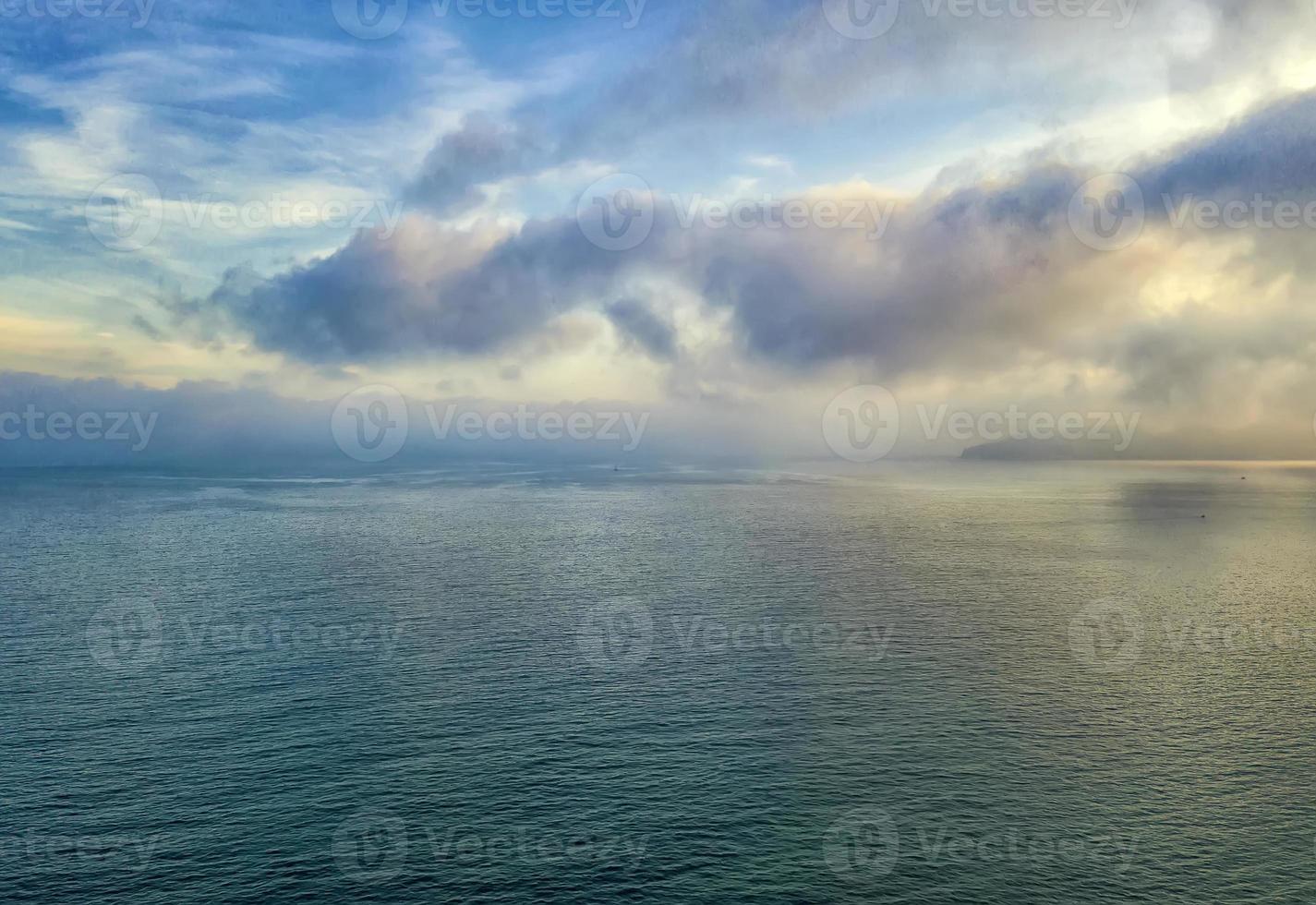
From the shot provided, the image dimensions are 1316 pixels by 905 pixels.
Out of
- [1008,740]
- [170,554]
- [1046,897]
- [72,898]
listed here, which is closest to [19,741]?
[72,898]

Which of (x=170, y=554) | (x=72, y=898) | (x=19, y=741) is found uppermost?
(x=170, y=554)

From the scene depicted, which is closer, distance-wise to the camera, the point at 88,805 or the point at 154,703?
the point at 88,805

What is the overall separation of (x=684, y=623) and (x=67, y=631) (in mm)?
97644

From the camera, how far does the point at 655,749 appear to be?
269ft

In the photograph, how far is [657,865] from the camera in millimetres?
63219

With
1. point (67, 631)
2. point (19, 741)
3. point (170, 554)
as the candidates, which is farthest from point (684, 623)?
point (170, 554)

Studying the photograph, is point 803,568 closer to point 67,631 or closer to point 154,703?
point 154,703

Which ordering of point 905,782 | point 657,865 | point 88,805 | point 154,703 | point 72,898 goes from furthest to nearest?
point 154,703 < point 905,782 < point 88,805 < point 657,865 < point 72,898

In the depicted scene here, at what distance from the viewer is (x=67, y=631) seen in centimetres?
12219

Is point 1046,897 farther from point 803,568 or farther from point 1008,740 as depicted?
point 803,568

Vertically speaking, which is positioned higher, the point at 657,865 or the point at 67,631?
the point at 67,631

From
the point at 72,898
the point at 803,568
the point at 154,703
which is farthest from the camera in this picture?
the point at 803,568

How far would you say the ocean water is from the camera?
62.2 m

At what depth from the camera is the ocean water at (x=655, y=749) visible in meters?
62.2
